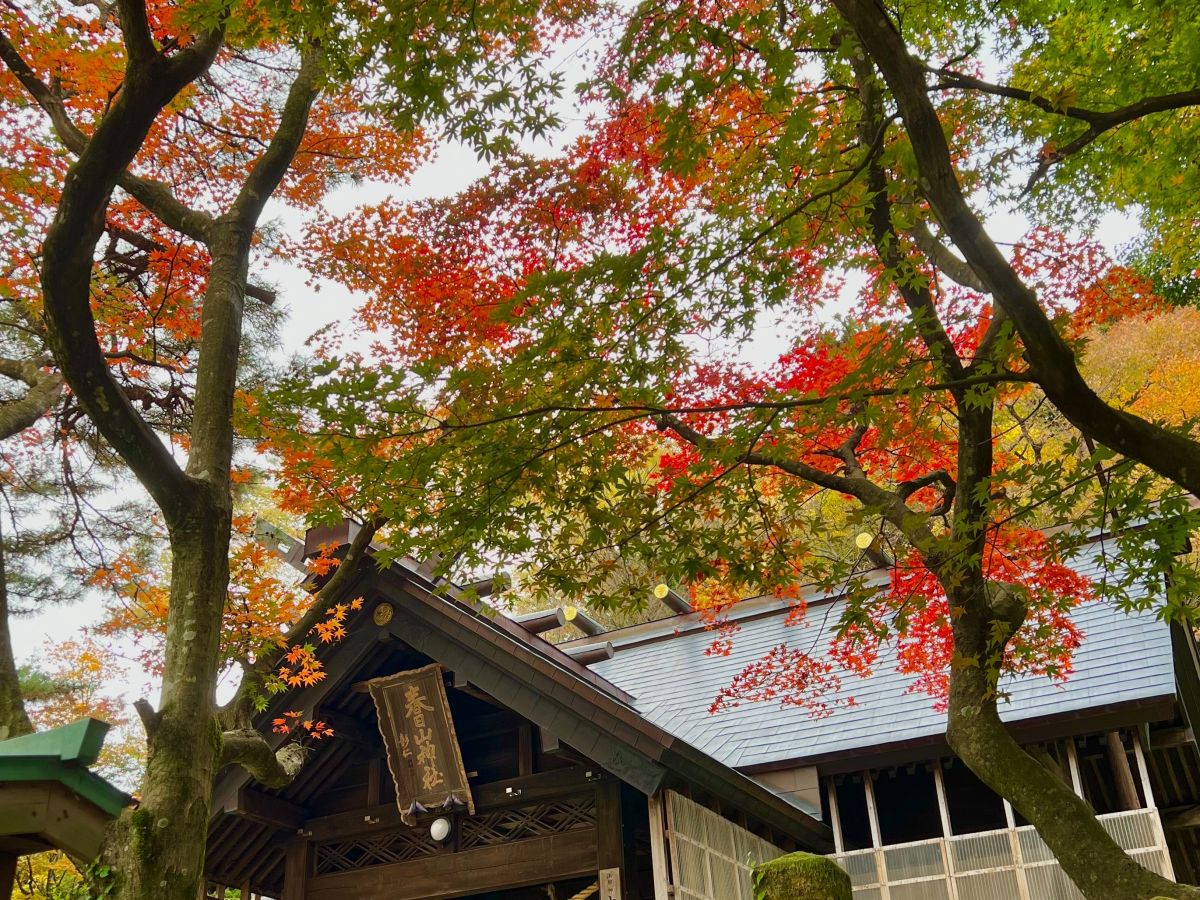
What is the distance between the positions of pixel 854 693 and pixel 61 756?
10035 mm

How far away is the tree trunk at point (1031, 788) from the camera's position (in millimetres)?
5562

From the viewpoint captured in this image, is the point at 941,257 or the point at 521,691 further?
the point at 521,691

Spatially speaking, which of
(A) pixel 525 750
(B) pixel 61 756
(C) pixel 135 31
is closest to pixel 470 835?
(A) pixel 525 750

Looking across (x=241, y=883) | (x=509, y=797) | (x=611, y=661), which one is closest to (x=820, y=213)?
(x=509, y=797)

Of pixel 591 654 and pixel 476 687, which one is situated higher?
pixel 591 654

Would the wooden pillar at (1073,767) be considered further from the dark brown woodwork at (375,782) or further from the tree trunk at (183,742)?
the tree trunk at (183,742)

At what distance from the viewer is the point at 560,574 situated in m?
6.39

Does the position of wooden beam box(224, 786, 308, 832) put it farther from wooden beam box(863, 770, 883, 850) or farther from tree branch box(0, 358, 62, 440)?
wooden beam box(863, 770, 883, 850)

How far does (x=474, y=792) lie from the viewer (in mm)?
10070

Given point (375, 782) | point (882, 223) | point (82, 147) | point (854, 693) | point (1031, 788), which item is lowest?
point (1031, 788)

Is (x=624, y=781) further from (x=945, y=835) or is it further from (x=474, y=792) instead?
(x=945, y=835)

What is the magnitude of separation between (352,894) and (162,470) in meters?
6.37

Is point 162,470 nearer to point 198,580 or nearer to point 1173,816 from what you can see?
point 198,580

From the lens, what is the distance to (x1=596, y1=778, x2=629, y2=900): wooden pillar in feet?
28.4
